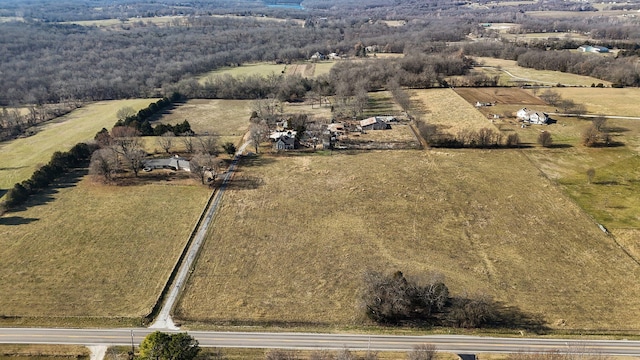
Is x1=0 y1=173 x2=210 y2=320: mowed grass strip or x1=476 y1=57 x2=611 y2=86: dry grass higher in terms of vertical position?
x1=476 y1=57 x2=611 y2=86: dry grass

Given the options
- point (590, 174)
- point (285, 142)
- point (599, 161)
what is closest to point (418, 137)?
point (285, 142)

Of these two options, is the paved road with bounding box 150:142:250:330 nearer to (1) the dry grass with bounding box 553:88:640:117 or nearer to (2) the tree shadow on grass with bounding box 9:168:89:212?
(2) the tree shadow on grass with bounding box 9:168:89:212

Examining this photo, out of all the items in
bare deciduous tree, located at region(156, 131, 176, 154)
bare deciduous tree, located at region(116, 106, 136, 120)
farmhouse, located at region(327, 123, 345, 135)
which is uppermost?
bare deciduous tree, located at region(116, 106, 136, 120)

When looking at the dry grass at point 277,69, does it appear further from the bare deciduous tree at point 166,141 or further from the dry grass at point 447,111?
the bare deciduous tree at point 166,141

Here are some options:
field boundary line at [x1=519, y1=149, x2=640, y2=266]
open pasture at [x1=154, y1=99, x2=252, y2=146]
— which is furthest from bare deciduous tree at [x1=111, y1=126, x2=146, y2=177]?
field boundary line at [x1=519, y1=149, x2=640, y2=266]

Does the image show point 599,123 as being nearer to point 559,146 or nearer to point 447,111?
point 559,146

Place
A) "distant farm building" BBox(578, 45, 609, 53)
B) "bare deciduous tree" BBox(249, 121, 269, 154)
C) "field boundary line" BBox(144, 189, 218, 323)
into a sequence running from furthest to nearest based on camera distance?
"distant farm building" BBox(578, 45, 609, 53) < "bare deciduous tree" BBox(249, 121, 269, 154) < "field boundary line" BBox(144, 189, 218, 323)

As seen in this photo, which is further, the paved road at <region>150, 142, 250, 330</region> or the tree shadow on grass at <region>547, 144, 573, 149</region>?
the tree shadow on grass at <region>547, 144, 573, 149</region>
